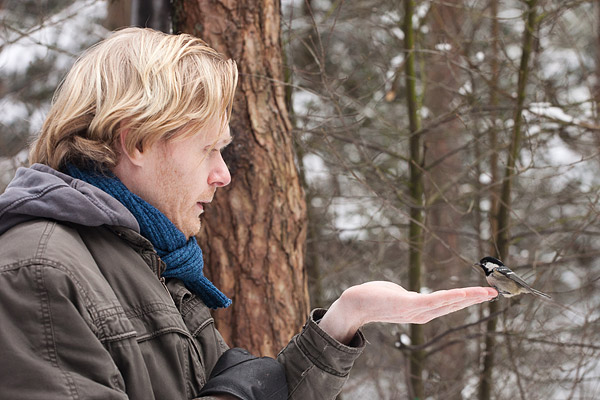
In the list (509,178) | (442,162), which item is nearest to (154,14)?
(509,178)

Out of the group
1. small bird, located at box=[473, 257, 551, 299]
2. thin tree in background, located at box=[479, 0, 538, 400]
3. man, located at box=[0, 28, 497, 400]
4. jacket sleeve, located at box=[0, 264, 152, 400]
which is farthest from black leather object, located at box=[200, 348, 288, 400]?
thin tree in background, located at box=[479, 0, 538, 400]

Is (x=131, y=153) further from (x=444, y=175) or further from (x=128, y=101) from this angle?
(x=444, y=175)

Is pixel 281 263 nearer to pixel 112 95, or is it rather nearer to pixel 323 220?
pixel 112 95

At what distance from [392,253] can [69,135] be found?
569cm

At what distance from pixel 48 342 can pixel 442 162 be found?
183 inches

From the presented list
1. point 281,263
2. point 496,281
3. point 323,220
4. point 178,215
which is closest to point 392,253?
point 323,220

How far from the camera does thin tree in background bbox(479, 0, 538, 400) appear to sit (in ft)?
11.3

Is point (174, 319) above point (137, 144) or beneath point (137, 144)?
beneath

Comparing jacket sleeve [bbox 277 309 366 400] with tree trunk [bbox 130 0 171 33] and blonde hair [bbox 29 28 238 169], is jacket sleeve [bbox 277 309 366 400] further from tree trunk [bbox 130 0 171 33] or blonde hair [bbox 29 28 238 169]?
tree trunk [bbox 130 0 171 33]

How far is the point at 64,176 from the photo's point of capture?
137 centimetres

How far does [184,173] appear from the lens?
152 cm

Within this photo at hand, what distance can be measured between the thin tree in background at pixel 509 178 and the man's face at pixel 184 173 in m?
2.18

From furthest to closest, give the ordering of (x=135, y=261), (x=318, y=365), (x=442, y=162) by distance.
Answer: (x=442, y=162) < (x=318, y=365) < (x=135, y=261)

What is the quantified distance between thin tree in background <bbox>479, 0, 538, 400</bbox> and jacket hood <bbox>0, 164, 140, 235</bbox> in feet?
8.16
